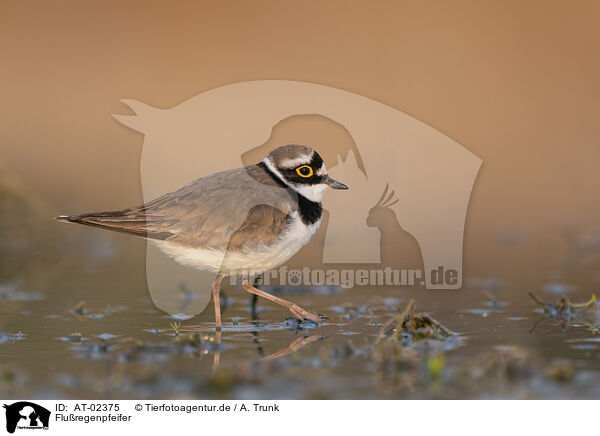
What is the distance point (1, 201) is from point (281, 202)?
23.2ft

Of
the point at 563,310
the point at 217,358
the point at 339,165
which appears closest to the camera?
the point at 217,358

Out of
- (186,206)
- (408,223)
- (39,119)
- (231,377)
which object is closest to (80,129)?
(39,119)

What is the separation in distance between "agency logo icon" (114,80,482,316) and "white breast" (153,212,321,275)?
357 mm

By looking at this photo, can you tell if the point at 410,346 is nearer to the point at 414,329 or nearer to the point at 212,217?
the point at 414,329

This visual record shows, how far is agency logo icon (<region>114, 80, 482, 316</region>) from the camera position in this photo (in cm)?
979

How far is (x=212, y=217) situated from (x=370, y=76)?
35.8 feet

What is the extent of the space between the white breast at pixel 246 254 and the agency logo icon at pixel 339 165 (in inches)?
14.1

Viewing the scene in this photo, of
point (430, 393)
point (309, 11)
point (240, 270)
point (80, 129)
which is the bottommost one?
point (430, 393)

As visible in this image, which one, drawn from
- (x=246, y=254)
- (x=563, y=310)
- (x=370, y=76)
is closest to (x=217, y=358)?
(x=246, y=254)

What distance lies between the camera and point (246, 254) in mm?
7016

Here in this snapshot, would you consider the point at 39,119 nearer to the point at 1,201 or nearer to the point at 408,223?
the point at 1,201

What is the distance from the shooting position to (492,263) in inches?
419

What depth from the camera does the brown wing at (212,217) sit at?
7.02 metres

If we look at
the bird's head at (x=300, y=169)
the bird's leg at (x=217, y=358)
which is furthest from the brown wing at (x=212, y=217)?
the bird's leg at (x=217, y=358)
